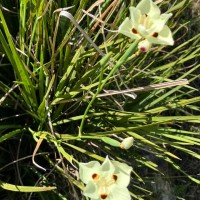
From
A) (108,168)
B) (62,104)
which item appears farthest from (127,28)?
(62,104)

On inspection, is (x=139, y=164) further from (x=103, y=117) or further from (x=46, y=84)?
(x=46, y=84)

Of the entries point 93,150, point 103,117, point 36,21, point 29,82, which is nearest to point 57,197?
point 93,150

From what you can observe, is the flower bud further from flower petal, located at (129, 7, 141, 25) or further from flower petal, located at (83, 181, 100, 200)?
flower petal, located at (83, 181, 100, 200)

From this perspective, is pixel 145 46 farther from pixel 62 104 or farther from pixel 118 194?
pixel 62 104

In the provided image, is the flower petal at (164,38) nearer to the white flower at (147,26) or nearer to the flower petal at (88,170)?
the white flower at (147,26)

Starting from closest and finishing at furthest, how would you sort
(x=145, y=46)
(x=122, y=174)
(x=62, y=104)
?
(x=145, y=46)
(x=122, y=174)
(x=62, y=104)

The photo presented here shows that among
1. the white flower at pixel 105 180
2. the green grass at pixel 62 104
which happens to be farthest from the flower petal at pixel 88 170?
the green grass at pixel 62 104

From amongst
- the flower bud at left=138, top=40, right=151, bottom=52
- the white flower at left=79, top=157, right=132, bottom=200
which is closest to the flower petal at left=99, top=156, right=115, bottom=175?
the white flower at left=79, top=157, right=132, bottom=200
